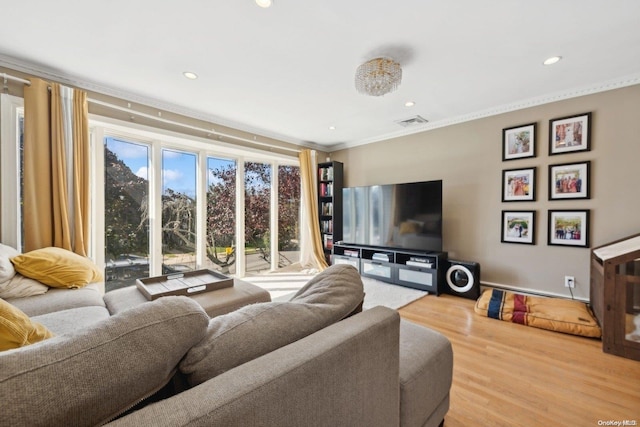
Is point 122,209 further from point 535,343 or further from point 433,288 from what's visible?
point 535,343

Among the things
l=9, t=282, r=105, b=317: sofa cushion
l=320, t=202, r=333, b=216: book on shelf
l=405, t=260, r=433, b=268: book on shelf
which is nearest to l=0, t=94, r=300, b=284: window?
l=320, t=202, r=333, b=216: book on shelf

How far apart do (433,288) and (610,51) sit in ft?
8.84

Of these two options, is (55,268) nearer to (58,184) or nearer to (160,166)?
(58,184)

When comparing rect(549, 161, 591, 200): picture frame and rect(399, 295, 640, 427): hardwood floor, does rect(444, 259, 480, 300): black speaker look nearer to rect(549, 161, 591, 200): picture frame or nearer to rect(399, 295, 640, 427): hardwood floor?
rect(399, 295, 640, 427): hardwood floor

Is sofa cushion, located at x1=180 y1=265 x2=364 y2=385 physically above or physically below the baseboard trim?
above

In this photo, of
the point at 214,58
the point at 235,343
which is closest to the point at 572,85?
the point at 214,58

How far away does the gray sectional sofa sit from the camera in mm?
463

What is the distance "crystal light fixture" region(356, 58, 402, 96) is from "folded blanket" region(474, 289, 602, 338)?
2363 millimetres

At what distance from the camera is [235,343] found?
0.71 metres

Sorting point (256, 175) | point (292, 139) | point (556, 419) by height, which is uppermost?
point (292, 139)

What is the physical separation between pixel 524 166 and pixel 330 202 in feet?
9.35

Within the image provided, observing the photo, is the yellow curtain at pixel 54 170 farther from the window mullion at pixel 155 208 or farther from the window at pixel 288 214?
the window at pixel 288 214

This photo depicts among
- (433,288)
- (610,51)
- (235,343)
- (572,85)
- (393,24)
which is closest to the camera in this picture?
(235,343)

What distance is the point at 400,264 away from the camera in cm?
364
